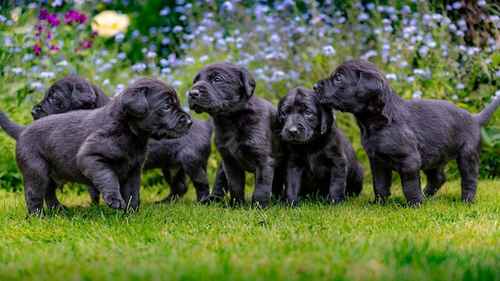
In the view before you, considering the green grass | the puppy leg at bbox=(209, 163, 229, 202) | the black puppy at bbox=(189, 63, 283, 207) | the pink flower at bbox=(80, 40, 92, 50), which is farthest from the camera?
the pink flower at bbox=(80, 40, 92, 50)

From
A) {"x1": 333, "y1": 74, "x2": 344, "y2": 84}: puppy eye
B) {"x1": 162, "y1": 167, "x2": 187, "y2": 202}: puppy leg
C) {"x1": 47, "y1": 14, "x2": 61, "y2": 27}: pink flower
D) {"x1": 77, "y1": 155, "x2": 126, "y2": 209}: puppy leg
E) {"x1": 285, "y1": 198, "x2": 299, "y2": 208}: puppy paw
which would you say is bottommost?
{"x1": 162, "y1": 167, "x2": 187, "y2": 202}: puppy leg

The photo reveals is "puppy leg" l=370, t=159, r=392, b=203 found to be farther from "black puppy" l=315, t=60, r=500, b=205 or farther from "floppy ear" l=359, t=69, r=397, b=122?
"floppy ear" l=359, t=69, r=397, b=122

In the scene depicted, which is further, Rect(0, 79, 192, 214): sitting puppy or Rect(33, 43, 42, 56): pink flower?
Rect(33, 43, 42, 56): pink flower

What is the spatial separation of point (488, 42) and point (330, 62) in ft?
7.76

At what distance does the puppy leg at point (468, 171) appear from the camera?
21.0ft

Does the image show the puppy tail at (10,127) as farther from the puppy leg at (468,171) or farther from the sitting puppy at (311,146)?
the puppy leg at (468,171)

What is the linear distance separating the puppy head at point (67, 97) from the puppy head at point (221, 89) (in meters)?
1.17

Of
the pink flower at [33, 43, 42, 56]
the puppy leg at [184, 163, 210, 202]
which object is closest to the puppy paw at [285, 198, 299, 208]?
the puppy leg at [184, 163, 210, 202]

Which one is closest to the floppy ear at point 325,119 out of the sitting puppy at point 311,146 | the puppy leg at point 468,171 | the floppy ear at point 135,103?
the sitting puppy at point 311,146

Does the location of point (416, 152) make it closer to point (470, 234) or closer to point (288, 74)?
point (470, 234)

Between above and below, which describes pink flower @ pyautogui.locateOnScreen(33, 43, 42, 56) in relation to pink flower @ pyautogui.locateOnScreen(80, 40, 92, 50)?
above

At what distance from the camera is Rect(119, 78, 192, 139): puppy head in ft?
17.9

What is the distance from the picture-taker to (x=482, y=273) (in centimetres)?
341

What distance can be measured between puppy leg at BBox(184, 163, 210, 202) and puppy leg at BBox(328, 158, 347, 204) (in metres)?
1.41
